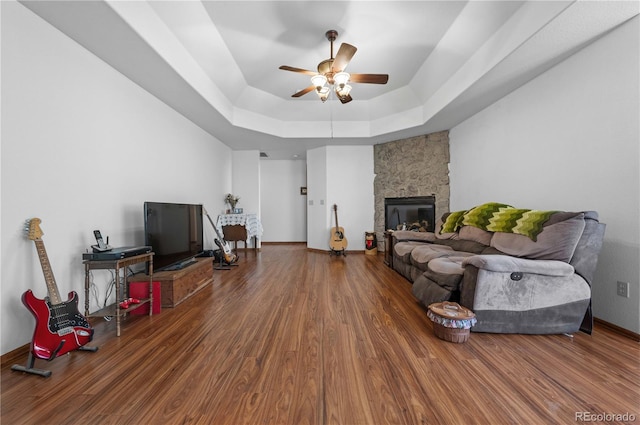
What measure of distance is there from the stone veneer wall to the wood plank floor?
329 cm

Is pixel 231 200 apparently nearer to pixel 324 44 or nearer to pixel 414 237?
pixel 324 44

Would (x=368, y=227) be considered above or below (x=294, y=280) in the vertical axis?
above

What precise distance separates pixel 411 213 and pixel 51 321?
17.5 feet

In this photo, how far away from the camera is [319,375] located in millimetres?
1493

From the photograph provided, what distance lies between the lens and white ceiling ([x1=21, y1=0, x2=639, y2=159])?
2.06 meters

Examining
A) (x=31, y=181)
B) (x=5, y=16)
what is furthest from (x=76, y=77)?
(x=31, y=181)

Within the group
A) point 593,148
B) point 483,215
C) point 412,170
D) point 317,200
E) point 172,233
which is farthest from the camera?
point 317,200

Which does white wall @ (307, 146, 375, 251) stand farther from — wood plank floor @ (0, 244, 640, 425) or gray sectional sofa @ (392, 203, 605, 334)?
gray sectional sofa @ (392, 203, 605, 334)

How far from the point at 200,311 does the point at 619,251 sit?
370 centimetres

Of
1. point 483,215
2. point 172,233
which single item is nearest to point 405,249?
point 483,215

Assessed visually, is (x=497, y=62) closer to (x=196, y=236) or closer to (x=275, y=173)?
(x=196, y=236)

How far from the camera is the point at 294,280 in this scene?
11.7 feet

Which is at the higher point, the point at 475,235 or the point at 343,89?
the point at 343,89

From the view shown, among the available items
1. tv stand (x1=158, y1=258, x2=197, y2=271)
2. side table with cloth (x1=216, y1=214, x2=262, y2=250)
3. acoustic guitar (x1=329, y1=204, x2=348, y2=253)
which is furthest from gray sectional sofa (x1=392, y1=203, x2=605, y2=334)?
side table with cloth (x1=216, y1=214, x2=262, y2=250)
